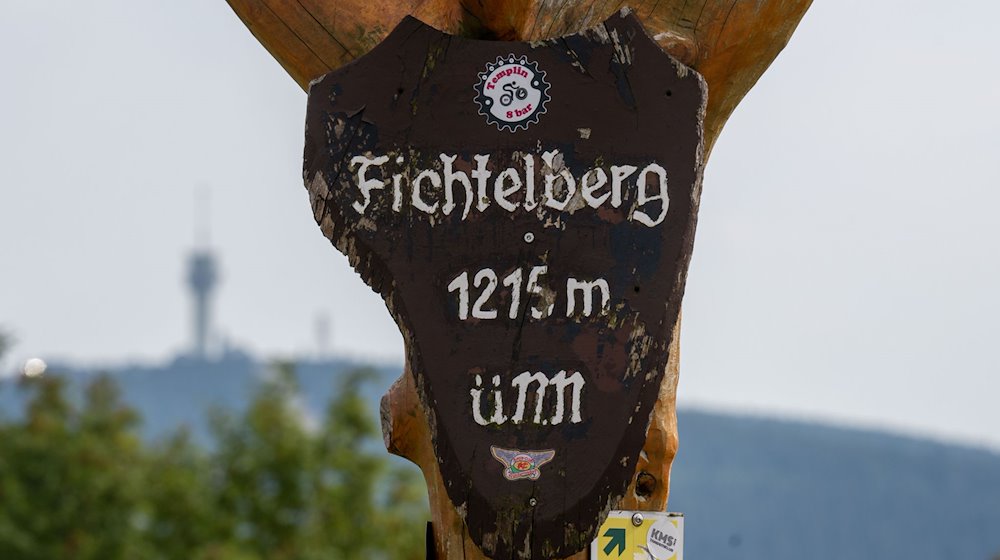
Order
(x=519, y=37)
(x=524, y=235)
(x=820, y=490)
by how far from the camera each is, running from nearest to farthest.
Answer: (x=524, y=235) < (x=519, y=37) < (x=820, y=490)

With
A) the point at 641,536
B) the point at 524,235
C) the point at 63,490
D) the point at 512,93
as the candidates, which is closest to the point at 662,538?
the point at 641,536

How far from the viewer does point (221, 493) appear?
1970cm

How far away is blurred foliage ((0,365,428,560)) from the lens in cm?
→ 1900

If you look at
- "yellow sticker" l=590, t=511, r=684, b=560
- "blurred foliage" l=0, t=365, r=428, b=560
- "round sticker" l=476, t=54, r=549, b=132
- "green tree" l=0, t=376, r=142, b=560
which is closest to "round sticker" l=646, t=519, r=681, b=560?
"yellow sticker" l=590, t=511, r=684, b=560

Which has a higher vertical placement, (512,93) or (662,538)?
(512,93)

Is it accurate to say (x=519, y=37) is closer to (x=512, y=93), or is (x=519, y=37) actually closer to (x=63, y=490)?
(x=512, y=93)

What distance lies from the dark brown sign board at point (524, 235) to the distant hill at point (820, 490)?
16590 millimetres

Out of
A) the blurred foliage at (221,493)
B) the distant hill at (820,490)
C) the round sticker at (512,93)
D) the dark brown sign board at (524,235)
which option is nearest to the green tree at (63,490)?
the blurred foliage at (221,493)

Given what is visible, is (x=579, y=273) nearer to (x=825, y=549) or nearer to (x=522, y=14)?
(x=522, y=14)

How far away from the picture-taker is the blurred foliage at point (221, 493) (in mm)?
19000

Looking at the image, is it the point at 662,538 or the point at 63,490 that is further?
the point at 63,490

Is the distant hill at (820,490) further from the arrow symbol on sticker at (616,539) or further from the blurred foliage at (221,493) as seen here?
the arrow symbol on sticker at (616,539)

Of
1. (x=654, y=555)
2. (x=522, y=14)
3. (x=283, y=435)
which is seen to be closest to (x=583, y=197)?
(x=522, y=14)

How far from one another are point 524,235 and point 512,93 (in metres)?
0.33
